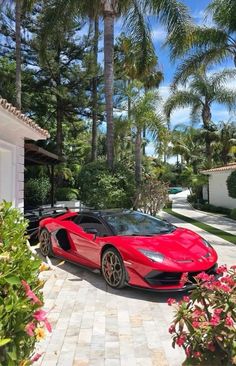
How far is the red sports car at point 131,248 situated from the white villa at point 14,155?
2.49 m

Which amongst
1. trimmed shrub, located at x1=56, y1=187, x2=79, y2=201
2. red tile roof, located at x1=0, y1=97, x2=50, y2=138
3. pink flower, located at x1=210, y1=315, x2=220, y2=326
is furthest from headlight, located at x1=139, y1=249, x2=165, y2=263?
trimmed shrub, located at x1=56, y1=187, x2=79, y2=201

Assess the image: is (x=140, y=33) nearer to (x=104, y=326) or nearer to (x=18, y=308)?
(x=104, y=326)

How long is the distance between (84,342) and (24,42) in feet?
71.5

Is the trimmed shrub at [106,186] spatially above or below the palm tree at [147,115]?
below

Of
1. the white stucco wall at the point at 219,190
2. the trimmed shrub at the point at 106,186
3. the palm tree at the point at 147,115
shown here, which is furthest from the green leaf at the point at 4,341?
the white stucco wall at the point at 219,190

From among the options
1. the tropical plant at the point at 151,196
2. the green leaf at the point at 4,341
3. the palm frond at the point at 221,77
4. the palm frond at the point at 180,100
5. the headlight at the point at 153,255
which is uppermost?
the palm frond at the point at 221,77

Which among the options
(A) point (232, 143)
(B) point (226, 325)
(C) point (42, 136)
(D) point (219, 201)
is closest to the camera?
(B) point (226, 325)

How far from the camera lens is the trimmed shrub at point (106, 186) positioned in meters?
14.2

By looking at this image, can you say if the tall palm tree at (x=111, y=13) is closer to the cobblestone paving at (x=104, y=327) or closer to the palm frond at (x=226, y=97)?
the cobblestone paving at (x=104, y=327)

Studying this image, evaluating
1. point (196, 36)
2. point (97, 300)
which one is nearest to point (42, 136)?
point (97, 300)

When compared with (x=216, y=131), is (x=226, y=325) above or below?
below

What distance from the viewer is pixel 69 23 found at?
15.9 m

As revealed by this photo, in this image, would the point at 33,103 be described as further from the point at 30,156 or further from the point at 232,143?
the point at 232,143

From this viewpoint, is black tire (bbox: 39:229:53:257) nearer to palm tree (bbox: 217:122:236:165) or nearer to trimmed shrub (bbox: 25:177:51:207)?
trimmed shrub (bbox: 25:177:51:207)
